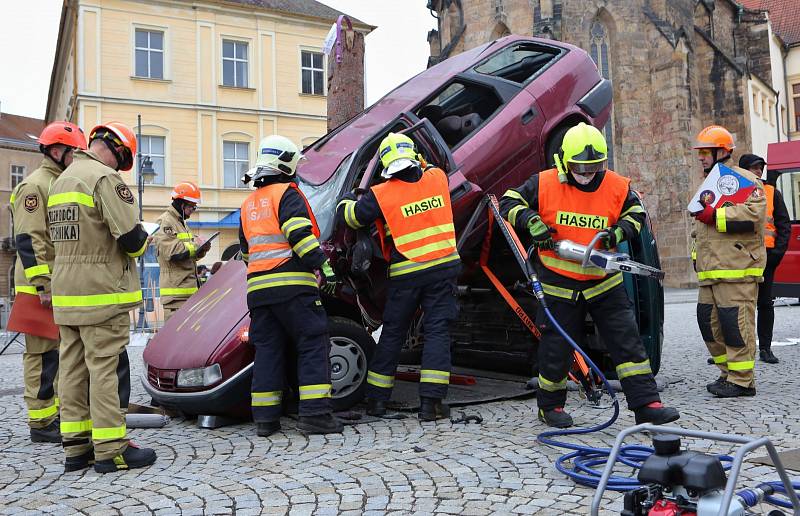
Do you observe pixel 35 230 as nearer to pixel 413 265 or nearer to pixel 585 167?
pixel 413 265

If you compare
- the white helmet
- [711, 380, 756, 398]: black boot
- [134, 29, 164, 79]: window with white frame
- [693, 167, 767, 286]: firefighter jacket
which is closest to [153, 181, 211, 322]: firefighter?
the white helmet

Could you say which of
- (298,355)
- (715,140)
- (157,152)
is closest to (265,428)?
(298,355)

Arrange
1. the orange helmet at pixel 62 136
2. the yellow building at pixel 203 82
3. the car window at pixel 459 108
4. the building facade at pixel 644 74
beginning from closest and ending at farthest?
1. the orange helmet at pixel 62 136
2. the car window at pixel 459 108
3. the yellow building at pixel 203 82
4. the building facade at pixel 644 74

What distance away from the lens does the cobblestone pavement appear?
3330mm

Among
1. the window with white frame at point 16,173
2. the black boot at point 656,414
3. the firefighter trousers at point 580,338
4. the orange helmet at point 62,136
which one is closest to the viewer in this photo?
the black boot at point 656,414

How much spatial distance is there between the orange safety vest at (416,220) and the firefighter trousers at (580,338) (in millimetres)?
880

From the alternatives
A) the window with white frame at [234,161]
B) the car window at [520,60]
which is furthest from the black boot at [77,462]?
the window with white frame at [234,161]

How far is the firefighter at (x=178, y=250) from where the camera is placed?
24.6 feet

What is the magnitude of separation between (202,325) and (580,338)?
8.41 feet

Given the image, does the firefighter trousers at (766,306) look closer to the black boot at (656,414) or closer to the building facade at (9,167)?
the black boot at (656,414)

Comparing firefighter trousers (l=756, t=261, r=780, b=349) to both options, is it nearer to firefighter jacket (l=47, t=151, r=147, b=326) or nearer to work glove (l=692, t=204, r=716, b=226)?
work glove (l=692, t=204, r=716, b=226)

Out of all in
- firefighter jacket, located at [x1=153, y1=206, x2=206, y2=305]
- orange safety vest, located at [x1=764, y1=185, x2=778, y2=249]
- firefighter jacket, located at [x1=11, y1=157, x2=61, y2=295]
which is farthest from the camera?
orange safety vest, located at [x1=764, y1=185, x2=778, y2=249]

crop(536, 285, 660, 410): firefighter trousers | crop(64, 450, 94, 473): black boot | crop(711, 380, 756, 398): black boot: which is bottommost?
crop(64, 450, 94, 473): black boot

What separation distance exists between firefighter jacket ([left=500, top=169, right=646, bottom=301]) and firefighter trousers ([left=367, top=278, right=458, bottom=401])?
2.39ft
